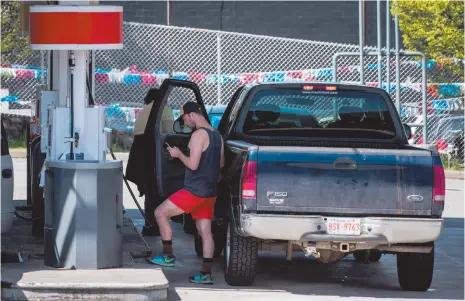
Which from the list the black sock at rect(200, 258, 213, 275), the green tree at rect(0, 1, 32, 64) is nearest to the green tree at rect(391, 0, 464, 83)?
the green tree at rect(0, 1, 32, 64)

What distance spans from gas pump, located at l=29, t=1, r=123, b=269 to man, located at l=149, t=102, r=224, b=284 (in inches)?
25.7

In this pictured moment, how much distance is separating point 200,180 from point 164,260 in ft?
3.20

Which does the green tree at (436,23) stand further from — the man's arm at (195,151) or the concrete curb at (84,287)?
the concrete curb at (84,287)

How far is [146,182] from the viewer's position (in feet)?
43.7

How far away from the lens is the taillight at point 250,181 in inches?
415

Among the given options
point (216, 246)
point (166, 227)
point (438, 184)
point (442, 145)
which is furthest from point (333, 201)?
point (442, 145)

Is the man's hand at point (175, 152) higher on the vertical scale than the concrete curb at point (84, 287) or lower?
higher

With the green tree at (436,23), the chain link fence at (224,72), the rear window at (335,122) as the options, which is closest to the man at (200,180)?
the rear window at (335,122)

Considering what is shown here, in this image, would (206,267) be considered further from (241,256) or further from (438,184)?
(438,184)

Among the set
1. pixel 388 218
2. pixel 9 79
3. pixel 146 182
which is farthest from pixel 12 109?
pixel 388 218

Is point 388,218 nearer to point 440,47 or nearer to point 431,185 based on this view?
point 431,185

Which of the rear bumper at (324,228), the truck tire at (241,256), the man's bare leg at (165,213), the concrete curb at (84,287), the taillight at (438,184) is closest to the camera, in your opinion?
the concrete curb at (84,287)

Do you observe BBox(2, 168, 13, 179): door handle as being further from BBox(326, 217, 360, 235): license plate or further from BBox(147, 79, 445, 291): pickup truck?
BBox(326, 217, 360, 235): license plate

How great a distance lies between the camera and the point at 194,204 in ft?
37.4
